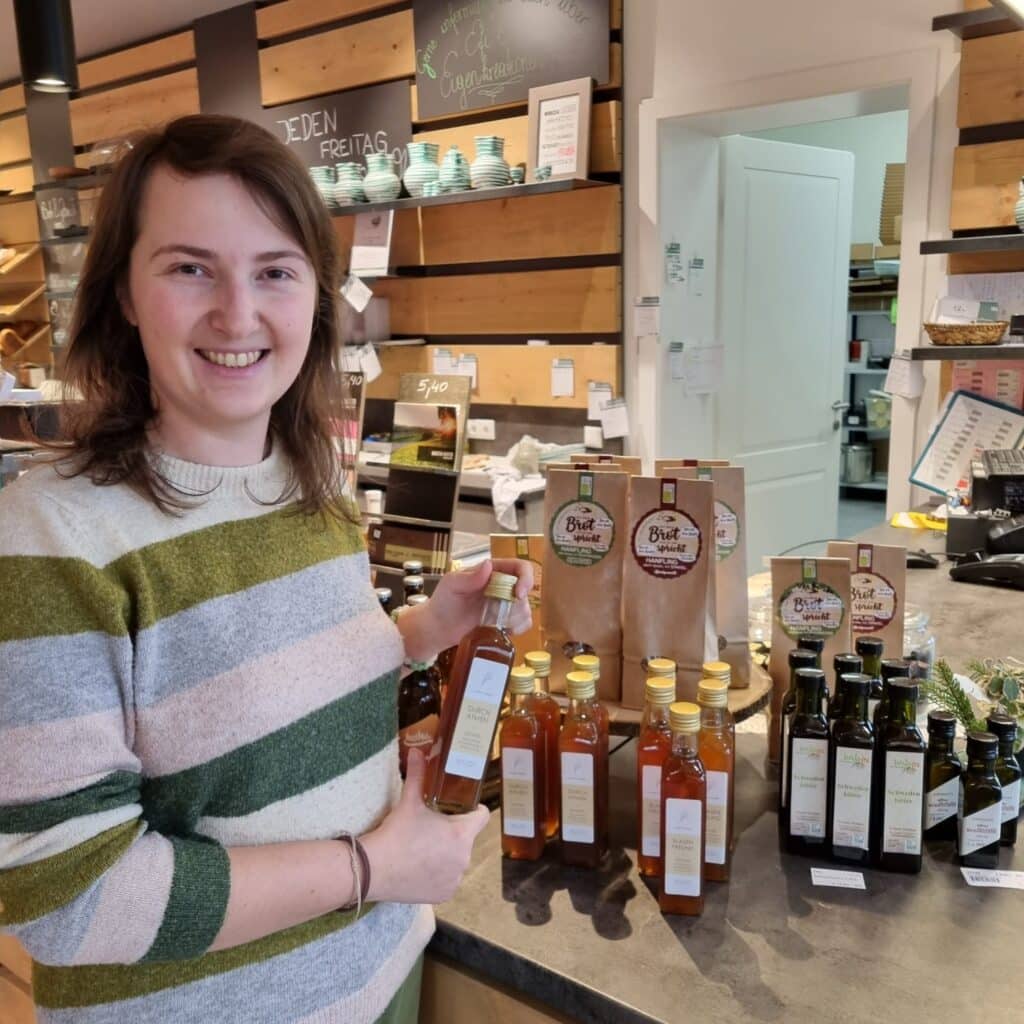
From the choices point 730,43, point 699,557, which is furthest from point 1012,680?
point 730,43

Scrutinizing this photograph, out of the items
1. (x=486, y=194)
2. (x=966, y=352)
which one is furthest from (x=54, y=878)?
(x=486, y=194)

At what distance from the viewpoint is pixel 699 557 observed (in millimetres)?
1242

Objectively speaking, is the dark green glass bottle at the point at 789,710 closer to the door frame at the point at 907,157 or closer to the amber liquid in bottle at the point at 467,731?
the amber liquid in bottle at the point at 467,731

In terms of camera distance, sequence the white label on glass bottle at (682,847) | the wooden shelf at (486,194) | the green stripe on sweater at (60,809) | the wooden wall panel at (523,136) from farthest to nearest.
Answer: the wooden wall panel at (523,136), the wooden shelf at (486,194), the white label on glass bottle at (682,847), the green stripe on sweater at (60,809)

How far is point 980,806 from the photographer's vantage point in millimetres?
1128

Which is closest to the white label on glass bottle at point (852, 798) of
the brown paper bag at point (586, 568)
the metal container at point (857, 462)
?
the brown paper bag at point (586, 568)

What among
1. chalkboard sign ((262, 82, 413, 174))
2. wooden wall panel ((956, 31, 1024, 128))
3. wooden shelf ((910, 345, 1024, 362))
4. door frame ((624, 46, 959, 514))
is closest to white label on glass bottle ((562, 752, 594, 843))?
wooden shelf ((910, 345, 1024, 362))

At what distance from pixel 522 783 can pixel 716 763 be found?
0.79 ft

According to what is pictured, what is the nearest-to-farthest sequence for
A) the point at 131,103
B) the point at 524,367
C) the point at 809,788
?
the point at 809,788, the point at 524,367, the point at 131,103

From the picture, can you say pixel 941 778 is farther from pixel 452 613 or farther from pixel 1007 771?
pixel 452 613

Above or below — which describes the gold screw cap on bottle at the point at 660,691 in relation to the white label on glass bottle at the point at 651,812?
above

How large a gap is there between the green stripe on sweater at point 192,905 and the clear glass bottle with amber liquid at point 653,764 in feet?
1.66

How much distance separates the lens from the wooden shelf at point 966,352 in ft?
9.34

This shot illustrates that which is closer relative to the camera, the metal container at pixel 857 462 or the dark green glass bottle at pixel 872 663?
the dark green glass bottle at pixel 872 663
